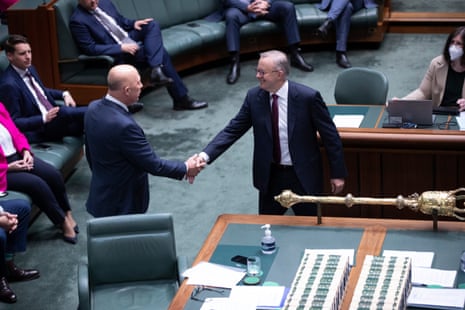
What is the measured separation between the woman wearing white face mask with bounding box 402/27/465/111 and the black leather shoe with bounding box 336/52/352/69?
10.5 feet

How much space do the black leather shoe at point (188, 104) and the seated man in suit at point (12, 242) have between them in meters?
3.13

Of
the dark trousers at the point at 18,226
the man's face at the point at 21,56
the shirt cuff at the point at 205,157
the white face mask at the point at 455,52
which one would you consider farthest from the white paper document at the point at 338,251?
the man's face at the point at 21,56

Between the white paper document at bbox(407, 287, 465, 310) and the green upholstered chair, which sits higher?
the white paper document at bbox(407, 287, 465, 310)

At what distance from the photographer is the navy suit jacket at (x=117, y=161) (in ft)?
17.9

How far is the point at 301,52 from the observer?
426 inches

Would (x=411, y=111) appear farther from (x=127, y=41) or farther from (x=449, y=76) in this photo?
(x=127, y=41)

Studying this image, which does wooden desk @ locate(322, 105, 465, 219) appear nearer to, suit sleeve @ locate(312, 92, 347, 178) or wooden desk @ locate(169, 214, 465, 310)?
suit sleeve @ locate(312, 92, 347, 178)

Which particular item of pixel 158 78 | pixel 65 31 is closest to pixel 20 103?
pixel 65 31

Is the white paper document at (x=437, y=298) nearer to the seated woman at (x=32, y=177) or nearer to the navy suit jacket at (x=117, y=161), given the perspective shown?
the navy suit jacket at (x=117, y=161)

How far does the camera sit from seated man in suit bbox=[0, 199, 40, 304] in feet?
19.1

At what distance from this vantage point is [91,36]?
877cm

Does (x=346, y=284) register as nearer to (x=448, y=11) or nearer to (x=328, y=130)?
(x=328, y=130)

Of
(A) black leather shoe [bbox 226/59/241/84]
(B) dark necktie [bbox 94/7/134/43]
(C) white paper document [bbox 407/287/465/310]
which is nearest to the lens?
(C) white paper document [bbox 407/287/465/310]

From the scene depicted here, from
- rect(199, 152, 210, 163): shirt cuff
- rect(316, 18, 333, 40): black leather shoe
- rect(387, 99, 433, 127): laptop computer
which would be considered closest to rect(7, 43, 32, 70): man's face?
rect(199, 152, 210, 163): shirt cuff
